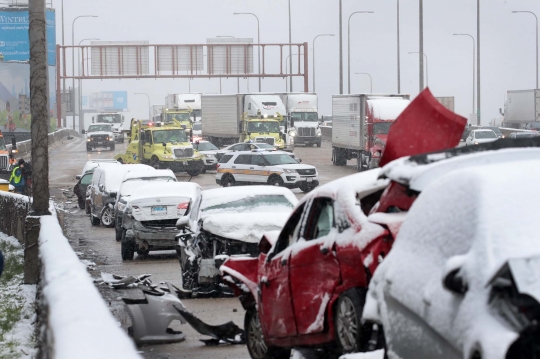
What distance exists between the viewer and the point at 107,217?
2841 cm

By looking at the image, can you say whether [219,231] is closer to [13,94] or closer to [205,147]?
[205,147]

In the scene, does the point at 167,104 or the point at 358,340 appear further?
the point at 167,104

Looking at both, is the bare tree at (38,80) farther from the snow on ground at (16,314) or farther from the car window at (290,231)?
the car window at (290,231)

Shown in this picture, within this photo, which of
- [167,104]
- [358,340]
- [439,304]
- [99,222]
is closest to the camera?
[439,304]

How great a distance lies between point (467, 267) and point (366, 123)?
44.9m

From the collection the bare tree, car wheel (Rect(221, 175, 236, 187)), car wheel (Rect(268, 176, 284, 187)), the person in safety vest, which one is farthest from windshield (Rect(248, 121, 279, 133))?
the bare tree

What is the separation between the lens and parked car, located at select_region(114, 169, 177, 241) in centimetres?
2318

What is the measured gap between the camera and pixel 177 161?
4903cm

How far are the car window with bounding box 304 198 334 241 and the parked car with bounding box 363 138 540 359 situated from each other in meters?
1.96

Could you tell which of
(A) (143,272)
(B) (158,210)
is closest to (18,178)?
(B) (158,210)

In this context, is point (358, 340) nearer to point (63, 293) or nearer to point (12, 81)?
point (63, 293)

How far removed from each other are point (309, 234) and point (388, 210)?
4.08 feet

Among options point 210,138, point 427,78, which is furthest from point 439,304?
point 427,78

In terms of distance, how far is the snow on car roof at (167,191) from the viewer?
20453 millimetres
